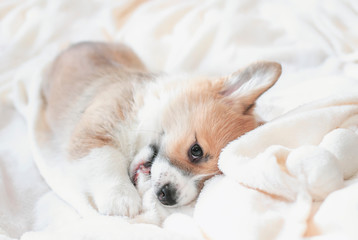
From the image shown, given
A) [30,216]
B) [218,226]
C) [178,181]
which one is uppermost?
[218,226]

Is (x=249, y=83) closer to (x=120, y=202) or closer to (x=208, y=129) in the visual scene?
(x=208, y=129)

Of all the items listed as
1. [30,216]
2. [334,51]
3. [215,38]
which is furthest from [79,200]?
[334,51]

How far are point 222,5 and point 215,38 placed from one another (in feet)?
1.40

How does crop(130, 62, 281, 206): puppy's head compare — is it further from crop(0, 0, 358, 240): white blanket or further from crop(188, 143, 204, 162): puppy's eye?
crop(0, 0, 358, 240): white blanket

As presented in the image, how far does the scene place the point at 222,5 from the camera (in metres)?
3.27

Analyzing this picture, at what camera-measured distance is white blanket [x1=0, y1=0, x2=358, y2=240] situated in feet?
4.15

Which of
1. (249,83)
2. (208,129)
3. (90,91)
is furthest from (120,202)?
(90,91)

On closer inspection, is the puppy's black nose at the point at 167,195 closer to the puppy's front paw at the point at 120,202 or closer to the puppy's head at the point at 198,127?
the puppy's head at the point at 198,127

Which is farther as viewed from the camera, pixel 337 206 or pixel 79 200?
pixel 79 200

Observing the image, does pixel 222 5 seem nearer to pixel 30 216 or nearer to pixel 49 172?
pixel 49 172

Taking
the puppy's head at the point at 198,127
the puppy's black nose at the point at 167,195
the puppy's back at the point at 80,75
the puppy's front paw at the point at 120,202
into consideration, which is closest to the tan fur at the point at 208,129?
the puppy's head at the point at 198,127

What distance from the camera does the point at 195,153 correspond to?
1.78 metres

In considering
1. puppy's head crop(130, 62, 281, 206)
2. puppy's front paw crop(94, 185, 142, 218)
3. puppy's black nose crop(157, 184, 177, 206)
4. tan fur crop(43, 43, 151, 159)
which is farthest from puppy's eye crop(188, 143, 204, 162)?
tan fur crop(43, 43, 151, 159)

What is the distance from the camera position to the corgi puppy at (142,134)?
173 cm
